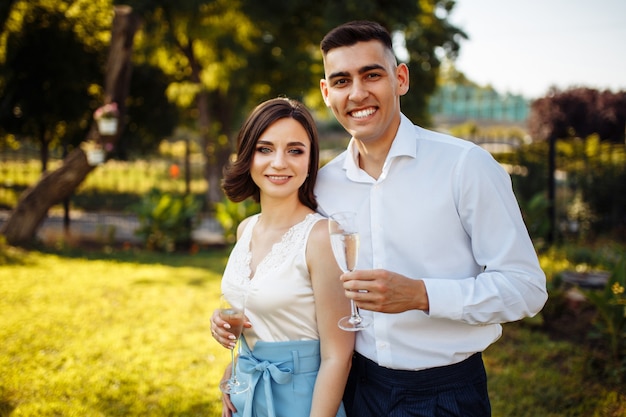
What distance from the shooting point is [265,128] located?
8.36 ft

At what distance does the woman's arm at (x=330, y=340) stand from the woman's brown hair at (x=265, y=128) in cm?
46

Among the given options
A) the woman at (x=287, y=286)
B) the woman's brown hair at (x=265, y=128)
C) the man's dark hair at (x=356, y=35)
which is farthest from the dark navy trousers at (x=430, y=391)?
the man's dark hair at (x=356, y=35)

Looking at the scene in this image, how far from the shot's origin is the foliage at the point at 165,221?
433 inches

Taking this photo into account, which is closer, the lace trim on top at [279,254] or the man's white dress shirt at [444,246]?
the man's white dress shirt at [444,246]

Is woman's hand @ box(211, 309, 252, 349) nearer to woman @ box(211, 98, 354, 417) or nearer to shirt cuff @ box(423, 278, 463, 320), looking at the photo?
woman @ box(211, 98, 354, 417)

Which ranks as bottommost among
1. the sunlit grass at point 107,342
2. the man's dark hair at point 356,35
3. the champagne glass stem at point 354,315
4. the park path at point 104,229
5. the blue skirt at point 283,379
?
the sunlit grass at point 107,342

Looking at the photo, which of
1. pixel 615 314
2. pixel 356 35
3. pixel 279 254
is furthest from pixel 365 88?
pixel 615 314

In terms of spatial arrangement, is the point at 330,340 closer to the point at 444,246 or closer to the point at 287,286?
the point at 287,286

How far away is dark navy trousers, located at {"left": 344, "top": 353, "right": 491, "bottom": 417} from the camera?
2.25m

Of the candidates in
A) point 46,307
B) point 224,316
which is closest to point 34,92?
point 46,307

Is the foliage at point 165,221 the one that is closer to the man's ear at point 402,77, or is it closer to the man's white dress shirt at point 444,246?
the man's ear at point 402,77

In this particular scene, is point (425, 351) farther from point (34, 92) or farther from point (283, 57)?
point (34, 92)

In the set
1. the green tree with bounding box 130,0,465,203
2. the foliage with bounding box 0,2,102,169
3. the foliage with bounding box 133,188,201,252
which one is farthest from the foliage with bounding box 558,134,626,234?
the foliage with bounding box 0,2,102,169

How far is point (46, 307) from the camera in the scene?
6.91 m
